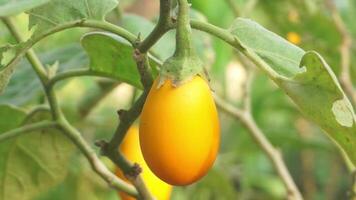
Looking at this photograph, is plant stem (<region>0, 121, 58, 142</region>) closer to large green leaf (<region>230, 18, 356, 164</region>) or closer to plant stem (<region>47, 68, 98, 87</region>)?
plant stem (<region>47, 68, 98, 87</region>)

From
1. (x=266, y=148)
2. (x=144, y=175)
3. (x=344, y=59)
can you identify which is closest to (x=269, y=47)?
(x=144, y=175)

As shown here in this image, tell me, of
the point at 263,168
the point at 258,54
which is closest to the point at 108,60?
the point at 258,54

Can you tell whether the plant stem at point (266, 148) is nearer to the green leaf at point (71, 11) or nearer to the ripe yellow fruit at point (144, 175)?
the ripe yellow fruit at point (144, 175)

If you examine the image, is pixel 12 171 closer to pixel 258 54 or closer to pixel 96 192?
pixel 258 54

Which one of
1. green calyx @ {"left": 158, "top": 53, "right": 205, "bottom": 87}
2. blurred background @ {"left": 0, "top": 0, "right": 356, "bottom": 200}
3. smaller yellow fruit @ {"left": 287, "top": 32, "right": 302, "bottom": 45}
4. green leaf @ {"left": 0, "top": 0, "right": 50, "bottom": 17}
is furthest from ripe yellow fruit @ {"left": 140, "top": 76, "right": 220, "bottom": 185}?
smaller yellow fruit @ {"left": 287, "top": 32, "right": 302, "bottom": 45}

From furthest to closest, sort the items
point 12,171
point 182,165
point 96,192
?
1. point 96,192
2. point 12,171
3. point 182,165

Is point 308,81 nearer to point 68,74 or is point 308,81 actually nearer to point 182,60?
point 182,60

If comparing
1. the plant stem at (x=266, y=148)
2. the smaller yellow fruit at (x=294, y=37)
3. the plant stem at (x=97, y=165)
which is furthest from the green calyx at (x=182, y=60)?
the smaller yellow fruit at (x=294, y=37)
